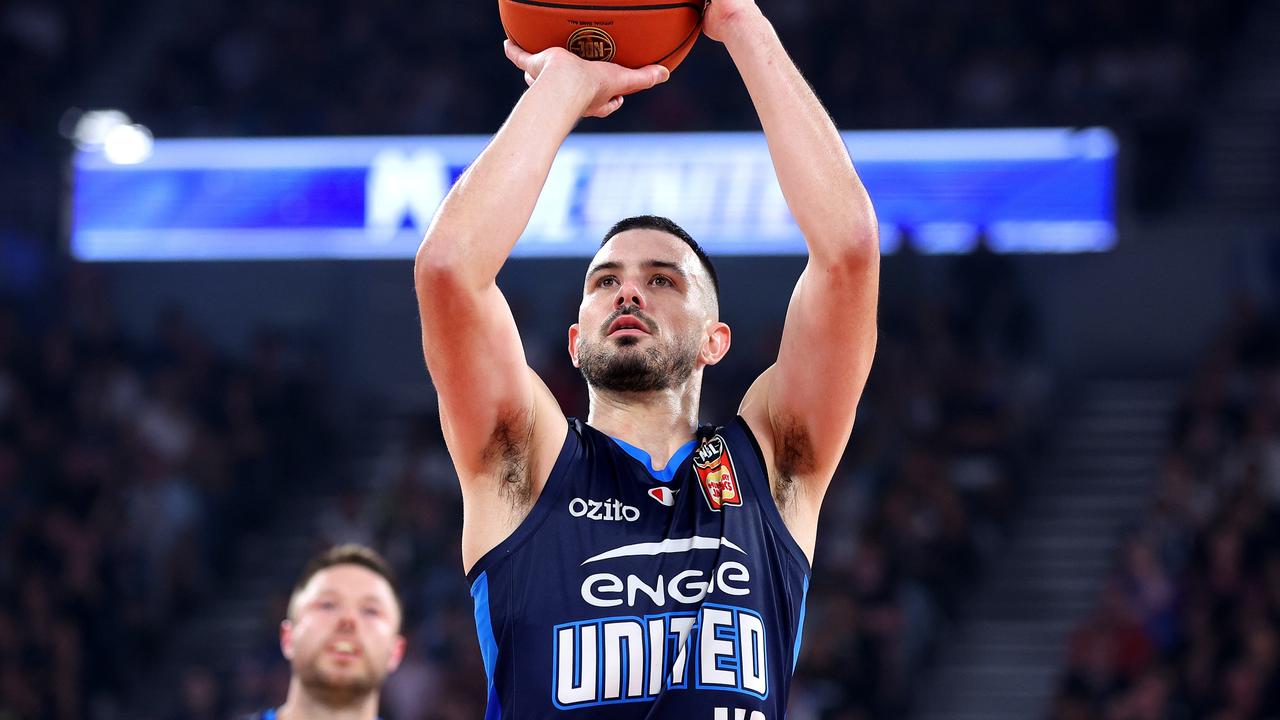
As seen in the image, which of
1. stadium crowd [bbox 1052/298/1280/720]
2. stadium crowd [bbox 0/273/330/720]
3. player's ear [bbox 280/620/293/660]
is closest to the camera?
player's ear [bbox 280/620/293/660]

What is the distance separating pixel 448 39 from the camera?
1589cm

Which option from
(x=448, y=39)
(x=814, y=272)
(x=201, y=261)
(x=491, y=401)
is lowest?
(x=491, y=401)

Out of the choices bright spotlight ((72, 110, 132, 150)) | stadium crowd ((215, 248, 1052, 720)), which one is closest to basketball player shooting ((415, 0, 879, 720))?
stadium crowd ((215, 248, 1052, 720))

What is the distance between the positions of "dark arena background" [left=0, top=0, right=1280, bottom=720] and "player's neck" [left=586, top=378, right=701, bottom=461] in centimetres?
660

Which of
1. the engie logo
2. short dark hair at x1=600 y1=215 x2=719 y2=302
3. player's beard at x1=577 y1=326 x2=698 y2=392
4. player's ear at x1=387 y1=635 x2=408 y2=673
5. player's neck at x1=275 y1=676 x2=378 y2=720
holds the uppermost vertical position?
short dark hair at x1=600 y1=215 x2=719 y2=302

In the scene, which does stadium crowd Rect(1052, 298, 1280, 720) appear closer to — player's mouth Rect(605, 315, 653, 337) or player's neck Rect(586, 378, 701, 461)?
player's neck Rect(586, 378, 701, 461)

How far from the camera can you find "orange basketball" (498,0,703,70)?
3422mm

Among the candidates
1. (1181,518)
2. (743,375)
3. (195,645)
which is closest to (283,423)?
(195,645)

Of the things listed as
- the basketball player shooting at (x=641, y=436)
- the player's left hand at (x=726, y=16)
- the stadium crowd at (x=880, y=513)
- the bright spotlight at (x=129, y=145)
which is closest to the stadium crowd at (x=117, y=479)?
the stadium crowd at (x=880, y=513)

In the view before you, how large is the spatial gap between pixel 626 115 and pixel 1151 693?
767 centimetres

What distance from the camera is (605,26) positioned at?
342cm

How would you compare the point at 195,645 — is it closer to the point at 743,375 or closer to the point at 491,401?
the point at 743,375

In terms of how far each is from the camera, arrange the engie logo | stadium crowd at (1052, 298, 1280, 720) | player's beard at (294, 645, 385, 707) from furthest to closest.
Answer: stadium crowd at (1052, 298, 1280, 720) → player's beard at (294, 645, 385, 707) → the engie logo

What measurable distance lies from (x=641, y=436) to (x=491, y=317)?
1.78ft
